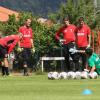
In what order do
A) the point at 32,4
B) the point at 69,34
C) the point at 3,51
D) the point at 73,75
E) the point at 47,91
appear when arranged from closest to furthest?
the point at 47,91, the point at 73,75, the point at 69,34, the point at 3,51, the point at 32,4

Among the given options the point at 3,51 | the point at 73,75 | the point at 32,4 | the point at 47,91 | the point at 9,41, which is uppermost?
the point at 32,4

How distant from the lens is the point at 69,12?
34562 mm

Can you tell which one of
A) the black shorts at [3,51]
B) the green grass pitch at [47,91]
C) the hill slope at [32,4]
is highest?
the hill slope at [32,4]

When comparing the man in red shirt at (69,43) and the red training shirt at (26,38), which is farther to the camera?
the red training shirt at (26,38)

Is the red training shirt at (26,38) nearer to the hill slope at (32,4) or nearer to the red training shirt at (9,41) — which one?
the red training shirt at (9,41)

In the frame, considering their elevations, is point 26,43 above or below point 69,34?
below

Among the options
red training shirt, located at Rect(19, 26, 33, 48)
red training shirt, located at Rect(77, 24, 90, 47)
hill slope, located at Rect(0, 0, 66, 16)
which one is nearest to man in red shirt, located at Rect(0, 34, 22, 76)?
red training shirt, located at Rect(19, 26, 33, 48)

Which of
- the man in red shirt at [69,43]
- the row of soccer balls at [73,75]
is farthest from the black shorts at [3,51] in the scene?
the row of soccer balls at [73,75]

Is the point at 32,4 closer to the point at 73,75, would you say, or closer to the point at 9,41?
the point at 9,41

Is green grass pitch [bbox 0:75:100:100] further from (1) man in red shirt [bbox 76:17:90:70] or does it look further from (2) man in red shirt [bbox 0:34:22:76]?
(2) man in red shirt [bbox 0:34:22:76]

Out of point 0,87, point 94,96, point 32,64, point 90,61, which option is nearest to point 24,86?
point 0,87

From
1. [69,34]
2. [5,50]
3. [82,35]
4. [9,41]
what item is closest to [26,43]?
[9,41]

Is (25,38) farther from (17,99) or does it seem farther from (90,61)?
(17,99)

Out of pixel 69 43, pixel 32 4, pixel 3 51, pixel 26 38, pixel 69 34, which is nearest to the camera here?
pixel 69 43
